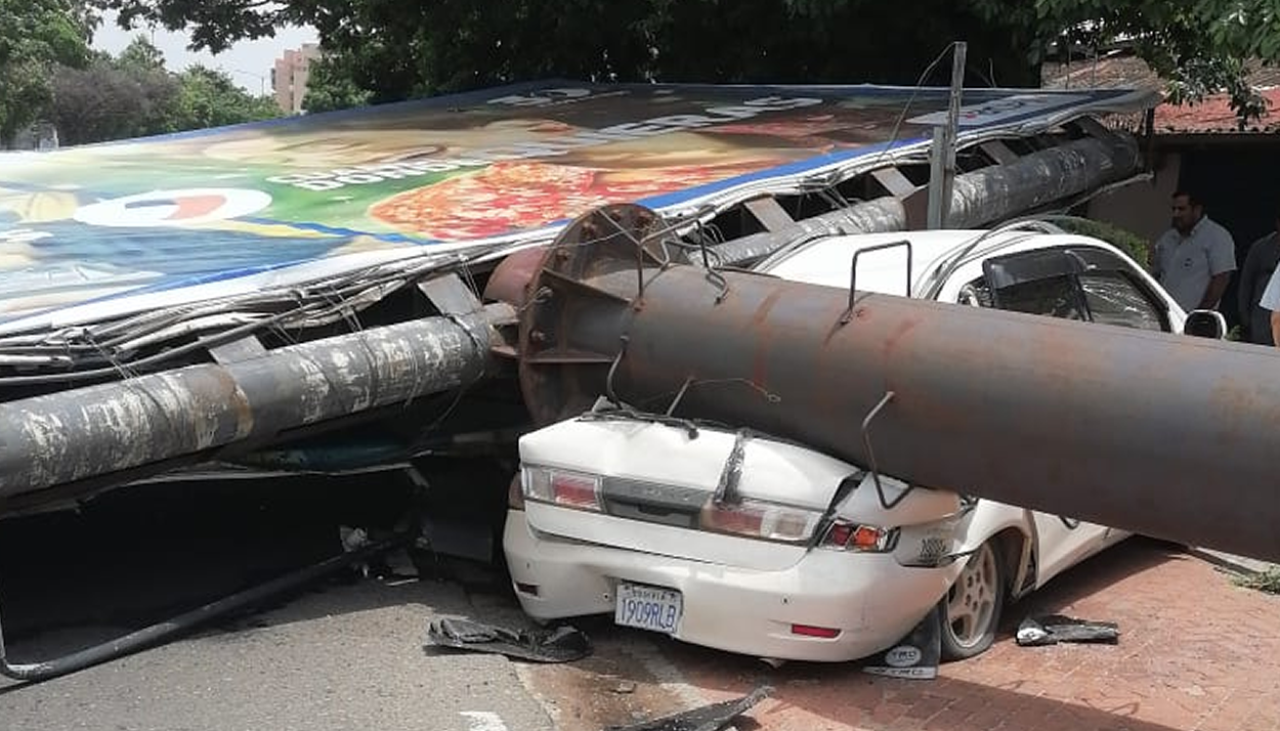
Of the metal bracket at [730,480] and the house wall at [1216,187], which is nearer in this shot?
the metal bracket at [730,480]

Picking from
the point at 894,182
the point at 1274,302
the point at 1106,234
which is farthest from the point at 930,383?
the point at 1106,234

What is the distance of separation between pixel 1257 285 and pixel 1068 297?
5202 millimetres

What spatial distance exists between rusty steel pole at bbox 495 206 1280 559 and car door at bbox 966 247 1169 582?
1027mm

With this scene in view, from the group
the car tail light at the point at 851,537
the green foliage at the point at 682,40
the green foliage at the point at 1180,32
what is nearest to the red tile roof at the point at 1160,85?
→ the green foliage at the point at 1180,32

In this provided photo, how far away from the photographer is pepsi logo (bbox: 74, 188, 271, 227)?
7238 mm

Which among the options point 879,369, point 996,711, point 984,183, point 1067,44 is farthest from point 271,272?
point 1067,44

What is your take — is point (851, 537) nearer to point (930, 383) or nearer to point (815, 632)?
point (815, 632)

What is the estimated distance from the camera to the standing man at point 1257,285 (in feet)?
35.0

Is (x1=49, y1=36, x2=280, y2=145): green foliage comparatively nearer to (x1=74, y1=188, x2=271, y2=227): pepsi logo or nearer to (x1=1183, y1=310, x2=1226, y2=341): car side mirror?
(x1=74, y1=188, x2=271, y2=227): pepsi logo

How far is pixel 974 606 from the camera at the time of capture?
5.69 metres

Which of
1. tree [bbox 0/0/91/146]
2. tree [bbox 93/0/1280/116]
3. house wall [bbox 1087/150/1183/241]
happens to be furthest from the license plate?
tree [bbox 0/0/91/146]

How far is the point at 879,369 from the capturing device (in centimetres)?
504

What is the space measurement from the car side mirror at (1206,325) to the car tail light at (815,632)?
8.10ft

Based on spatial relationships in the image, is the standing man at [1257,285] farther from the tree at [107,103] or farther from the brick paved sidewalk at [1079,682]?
the tree at [107,103]
